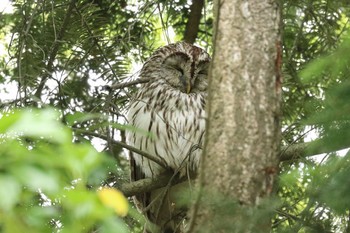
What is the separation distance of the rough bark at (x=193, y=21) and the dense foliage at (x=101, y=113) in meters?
0.07

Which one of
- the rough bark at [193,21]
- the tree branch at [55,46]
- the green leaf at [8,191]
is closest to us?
the green leaf at [8,191]

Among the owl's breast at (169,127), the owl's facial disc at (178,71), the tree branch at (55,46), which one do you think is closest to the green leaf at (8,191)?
the tree branch at (55,46)

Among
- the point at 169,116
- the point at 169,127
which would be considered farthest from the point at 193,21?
the point at 169,127

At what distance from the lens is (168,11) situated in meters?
4.22

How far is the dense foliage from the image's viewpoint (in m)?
1.14

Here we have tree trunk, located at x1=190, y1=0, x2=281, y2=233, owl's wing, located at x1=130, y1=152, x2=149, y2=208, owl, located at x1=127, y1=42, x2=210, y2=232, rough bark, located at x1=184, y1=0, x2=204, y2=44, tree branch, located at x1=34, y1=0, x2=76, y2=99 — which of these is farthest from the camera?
rough bark, located at x1=184, y1=0, x2=204, y2=44

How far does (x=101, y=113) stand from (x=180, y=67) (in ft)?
5.11

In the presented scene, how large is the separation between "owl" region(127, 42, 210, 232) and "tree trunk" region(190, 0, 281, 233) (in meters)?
1.90

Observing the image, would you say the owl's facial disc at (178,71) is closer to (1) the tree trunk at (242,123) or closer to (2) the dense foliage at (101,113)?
(2) the dense foliage at (101,113)

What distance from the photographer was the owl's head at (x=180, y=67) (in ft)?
14.7

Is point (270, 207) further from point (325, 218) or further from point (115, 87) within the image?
point (115, 87)

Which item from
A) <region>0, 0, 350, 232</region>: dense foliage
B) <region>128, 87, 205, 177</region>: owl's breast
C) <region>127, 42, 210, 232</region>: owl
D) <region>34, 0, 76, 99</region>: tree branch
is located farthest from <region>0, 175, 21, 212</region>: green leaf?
<region>128, 87, 205, 177</region>: owl's breast

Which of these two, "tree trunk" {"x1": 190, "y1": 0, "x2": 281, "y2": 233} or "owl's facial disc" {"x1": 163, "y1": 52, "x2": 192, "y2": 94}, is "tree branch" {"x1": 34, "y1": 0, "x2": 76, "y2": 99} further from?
"tree trunk" {"x1": 190, "y1": 0, "x2": 281, "y2": 233}

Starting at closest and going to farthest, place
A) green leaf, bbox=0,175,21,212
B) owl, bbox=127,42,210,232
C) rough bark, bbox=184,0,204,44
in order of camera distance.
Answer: green leaf, bbox=0,175,21,212 → owl, bbox=127,42,210,232 → rough bark, bbox=184,0,204,44
